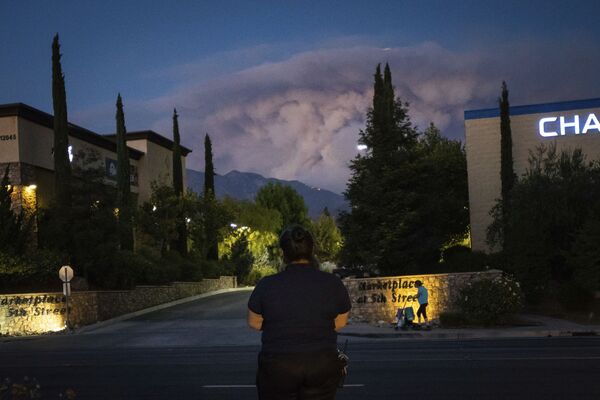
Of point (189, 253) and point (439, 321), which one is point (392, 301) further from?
point (189, 253)

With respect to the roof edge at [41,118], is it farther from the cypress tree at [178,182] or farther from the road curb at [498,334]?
the road curb at [498,334]

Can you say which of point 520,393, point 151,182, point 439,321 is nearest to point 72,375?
point 520,393

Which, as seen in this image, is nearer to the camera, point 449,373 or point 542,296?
point 449,373

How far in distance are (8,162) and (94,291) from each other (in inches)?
331

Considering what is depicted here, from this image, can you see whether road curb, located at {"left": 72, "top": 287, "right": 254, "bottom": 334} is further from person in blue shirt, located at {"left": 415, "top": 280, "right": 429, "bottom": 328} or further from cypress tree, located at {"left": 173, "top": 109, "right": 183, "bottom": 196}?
person in blue shirt, located at {"left": 415, "top": 280, "right": 429, "bottom": 328}

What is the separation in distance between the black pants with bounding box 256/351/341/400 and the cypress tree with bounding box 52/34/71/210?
33.2m

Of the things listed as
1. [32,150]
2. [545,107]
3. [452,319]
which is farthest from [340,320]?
[32,150]

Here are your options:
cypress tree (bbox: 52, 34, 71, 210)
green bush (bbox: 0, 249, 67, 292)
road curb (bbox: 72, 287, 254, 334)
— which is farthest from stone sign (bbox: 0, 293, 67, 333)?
cypress tree (bbox: 52, 34, 71, 210)

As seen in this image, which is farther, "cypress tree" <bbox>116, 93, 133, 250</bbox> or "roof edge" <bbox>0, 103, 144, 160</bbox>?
"cypress tree" <bbox>116, 93, 133, 250</bbox>

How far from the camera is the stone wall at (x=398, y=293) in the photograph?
1099 inches

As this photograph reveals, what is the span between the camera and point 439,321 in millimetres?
27297

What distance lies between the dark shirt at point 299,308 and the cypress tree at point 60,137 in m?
33.0

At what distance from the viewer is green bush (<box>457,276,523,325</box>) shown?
25.4 m

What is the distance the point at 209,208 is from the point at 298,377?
166 feet
